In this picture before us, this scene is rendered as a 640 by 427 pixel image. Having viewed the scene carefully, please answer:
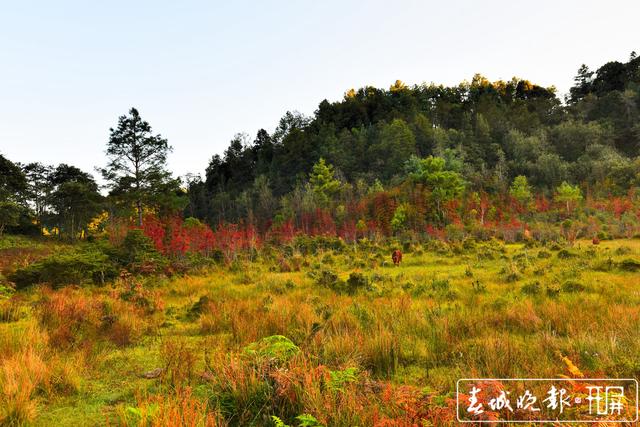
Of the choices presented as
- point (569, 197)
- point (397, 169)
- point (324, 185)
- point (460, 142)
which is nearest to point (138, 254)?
point (324, 185)

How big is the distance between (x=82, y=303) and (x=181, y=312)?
2078mm

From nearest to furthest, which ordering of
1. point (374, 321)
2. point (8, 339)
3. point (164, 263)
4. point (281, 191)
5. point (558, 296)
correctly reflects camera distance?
point (8, 339), point (374, 321), point (558, 296), point (164, 263), point (281, 191)

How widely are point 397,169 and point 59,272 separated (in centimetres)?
5011

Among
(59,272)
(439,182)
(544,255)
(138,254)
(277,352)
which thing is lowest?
(544,255)

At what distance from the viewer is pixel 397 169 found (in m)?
56.5

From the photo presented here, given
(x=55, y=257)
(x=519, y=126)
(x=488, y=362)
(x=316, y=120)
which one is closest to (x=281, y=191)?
(x=316, y=120)

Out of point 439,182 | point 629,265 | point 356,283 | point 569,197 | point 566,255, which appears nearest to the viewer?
point 356,283

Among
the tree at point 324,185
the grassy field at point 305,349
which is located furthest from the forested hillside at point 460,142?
the grassy field at point 305,349

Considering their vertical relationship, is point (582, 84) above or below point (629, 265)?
above

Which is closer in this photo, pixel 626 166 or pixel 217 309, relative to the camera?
pixel 217 309

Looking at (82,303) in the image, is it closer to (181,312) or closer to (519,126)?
(181,312)

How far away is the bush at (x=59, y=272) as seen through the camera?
11742 mm

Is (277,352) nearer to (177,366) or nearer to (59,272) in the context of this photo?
(177,366)

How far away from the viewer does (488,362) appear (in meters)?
4.32
